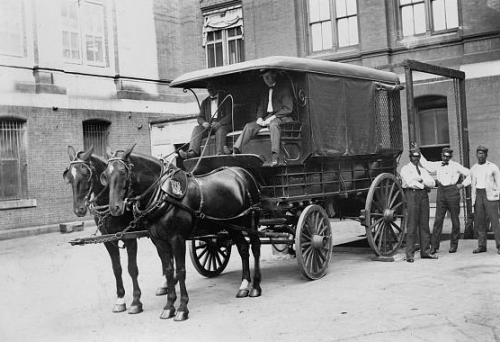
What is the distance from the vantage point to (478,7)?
1557cm

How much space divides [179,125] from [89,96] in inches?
131

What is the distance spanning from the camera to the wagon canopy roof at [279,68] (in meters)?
7.84

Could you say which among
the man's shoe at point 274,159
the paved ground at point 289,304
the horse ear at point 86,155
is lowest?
the paved ground at point 289,304

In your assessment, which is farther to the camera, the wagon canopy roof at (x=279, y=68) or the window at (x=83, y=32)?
the window at (x=83, y=32)

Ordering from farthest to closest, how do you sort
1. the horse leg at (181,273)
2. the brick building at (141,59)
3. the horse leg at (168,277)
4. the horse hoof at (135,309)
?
the brick building at (141,59)
the horse hoof at (135,309)
the horse leg at (168,277)
the horse leg at (181,273)

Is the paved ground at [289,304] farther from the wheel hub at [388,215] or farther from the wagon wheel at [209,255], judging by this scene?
the wheel hub at [388,215]

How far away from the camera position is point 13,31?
54.0 ft

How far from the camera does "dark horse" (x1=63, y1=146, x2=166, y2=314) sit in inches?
255

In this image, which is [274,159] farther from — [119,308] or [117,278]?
[119,308]

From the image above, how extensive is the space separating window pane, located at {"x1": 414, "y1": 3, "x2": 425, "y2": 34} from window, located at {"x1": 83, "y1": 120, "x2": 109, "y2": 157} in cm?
1064

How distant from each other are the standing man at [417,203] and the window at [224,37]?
522 inches

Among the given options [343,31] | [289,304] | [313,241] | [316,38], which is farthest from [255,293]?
[316,38]

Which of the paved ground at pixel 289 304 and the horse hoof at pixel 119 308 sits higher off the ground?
the horse hoof at pixel 119 308

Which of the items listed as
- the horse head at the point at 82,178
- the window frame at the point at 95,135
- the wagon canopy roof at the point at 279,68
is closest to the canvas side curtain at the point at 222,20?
the window frame at the point at 95,135
